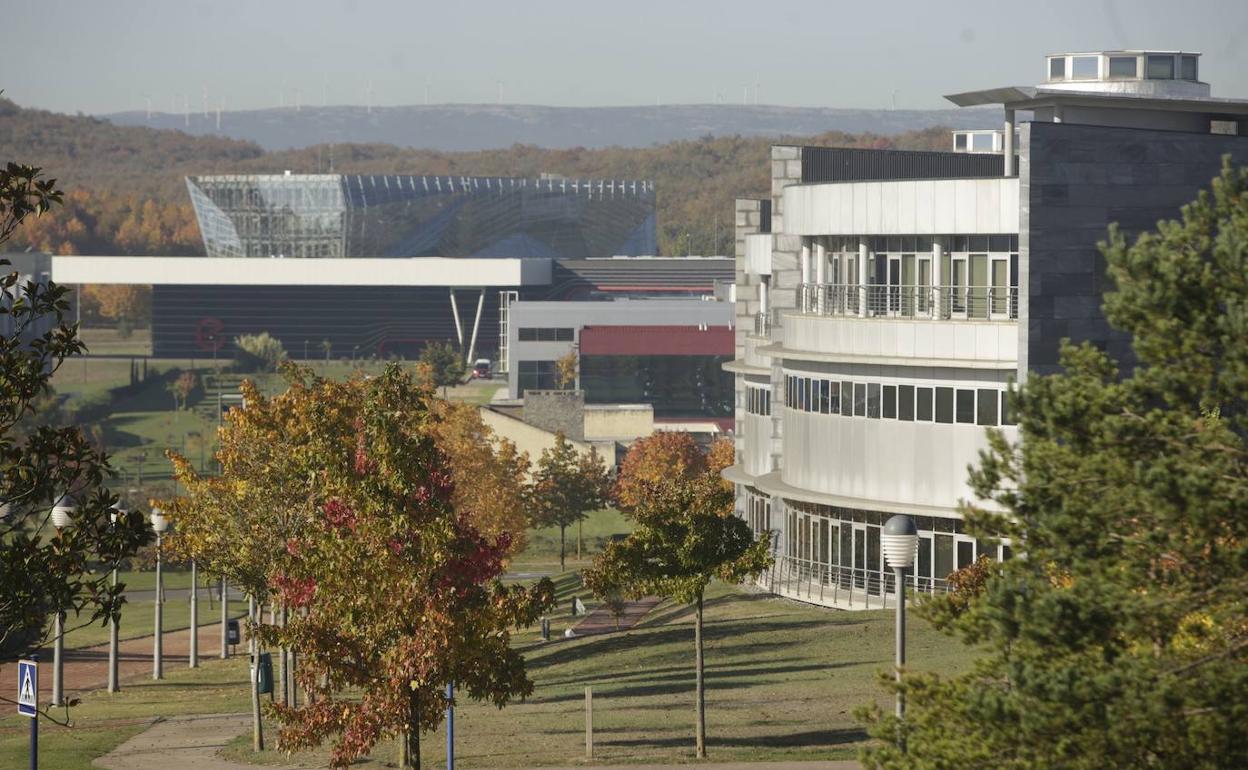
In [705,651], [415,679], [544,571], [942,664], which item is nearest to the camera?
[415,679]

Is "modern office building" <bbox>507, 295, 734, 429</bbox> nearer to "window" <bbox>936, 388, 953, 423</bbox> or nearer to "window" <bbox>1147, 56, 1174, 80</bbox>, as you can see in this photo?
"window" <bbox>1147, 56, 1174, 80</bbox>

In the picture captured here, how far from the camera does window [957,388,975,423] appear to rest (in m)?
52.8

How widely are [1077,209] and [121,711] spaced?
83.9 ft

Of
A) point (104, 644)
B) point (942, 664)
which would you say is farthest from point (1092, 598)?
point (104, 644)

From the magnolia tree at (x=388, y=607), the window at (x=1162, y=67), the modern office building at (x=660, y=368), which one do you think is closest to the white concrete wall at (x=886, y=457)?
the window at (x=1162, y=67)

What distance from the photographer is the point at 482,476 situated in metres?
81.2

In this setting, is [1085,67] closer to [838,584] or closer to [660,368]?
[838,584]

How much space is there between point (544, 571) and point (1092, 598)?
6992 cm

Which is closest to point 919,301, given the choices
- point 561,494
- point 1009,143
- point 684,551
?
point 1009,143

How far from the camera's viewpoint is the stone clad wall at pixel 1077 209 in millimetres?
50344

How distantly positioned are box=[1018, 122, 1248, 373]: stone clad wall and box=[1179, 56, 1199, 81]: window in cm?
2163

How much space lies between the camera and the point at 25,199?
790 inches

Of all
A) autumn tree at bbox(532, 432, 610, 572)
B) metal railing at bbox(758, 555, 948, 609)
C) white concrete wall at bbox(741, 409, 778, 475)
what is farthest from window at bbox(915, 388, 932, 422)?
autumn tree at bbox(532, 432, 610, 572)

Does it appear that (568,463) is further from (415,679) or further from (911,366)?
(415,679)
